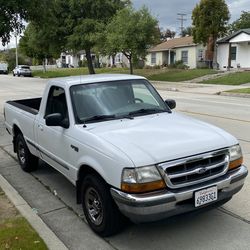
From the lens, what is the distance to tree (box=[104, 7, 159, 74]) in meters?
32.4

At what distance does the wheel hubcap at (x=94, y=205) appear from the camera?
4293mm

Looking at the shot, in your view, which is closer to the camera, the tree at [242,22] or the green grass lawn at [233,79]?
the green grass lawn at [233,79]

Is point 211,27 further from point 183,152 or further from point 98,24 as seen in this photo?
point 183,152

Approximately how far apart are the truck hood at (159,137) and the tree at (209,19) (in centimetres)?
3645

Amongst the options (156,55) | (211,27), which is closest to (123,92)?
(211,27)

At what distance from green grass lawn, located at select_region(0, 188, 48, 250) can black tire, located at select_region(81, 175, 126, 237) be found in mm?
614

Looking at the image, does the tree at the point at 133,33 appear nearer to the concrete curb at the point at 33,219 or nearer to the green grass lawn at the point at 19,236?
the concrete curb at the point at 33,219

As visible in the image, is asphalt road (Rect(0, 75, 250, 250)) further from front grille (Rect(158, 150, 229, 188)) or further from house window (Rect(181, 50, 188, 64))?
house window (Rect(181, 50, 188, 64))

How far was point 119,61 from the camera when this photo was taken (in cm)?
6369

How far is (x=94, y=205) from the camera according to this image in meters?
4.40

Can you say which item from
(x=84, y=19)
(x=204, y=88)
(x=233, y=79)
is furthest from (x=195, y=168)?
(x=84, y=19)

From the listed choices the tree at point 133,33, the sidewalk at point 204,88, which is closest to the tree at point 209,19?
the tree at point 133,33

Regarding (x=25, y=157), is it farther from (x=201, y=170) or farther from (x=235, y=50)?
(x=235, y=50)

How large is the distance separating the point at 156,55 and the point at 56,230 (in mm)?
50247
